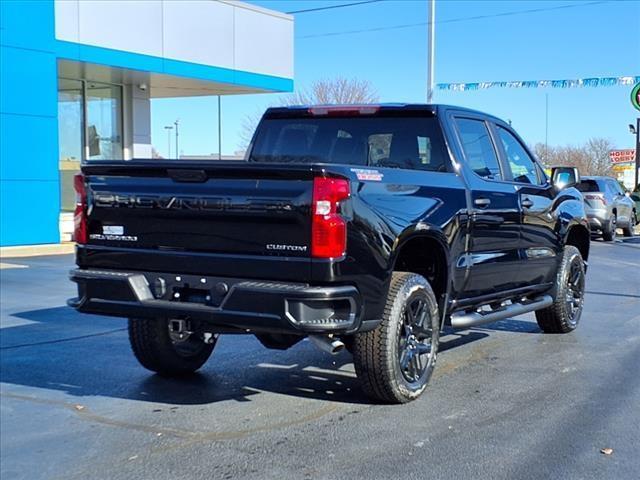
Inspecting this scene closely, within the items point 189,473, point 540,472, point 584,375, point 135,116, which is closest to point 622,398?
point 584,375

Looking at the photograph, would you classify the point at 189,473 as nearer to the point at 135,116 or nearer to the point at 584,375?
the point at 584,375

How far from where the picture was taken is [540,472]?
4152 mm

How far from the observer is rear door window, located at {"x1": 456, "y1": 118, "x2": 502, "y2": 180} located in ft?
21.0

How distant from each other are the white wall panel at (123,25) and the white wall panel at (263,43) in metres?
2.66

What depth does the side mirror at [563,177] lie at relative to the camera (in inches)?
302

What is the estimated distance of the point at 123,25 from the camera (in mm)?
18281

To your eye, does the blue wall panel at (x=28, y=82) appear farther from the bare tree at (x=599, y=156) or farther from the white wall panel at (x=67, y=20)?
the bare tree at (x=599, y=156)

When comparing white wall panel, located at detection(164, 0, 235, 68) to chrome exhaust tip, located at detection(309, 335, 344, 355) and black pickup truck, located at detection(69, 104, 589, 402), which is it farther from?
chrome exhaust tip, located at detection(309, 335, 344, 355)

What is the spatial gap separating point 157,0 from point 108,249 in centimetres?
1505

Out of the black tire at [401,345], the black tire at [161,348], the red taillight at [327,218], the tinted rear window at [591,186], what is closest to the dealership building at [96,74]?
the tinted rear window at [591,186]

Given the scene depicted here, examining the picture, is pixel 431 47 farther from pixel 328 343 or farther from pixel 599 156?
pixel 599 156

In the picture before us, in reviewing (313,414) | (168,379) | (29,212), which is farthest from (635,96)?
(313,414)

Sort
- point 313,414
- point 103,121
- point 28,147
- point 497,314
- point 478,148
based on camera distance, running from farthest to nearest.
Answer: point 103,121, point 28,147, point 478,148, point 497,314, point 313,414

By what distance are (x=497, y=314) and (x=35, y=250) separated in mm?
13065
